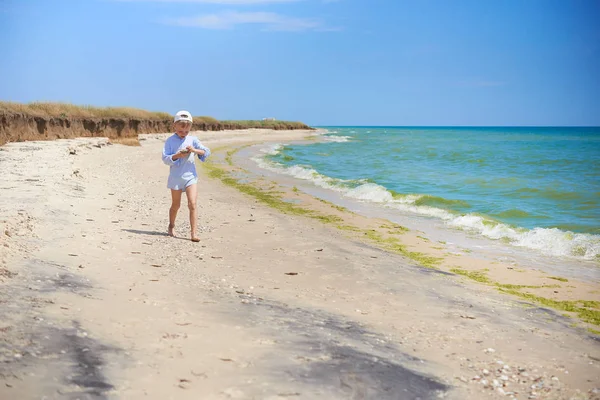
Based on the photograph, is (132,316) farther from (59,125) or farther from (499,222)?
(59,125)

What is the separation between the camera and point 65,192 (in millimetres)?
10273

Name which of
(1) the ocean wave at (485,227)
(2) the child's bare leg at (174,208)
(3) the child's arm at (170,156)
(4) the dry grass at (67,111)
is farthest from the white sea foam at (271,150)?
(3) the child's arm at (170,156)

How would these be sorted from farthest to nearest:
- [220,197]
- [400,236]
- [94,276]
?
1. [220,197]
2. [400,236]
3. [94,276]

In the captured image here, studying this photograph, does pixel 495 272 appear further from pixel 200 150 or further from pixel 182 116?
pixel 182 116

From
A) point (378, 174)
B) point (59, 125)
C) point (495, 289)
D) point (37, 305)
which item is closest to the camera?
point (37, 305)

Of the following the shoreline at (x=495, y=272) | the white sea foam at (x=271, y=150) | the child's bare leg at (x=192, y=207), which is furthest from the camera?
the white sea foam at (x=271, y=150)

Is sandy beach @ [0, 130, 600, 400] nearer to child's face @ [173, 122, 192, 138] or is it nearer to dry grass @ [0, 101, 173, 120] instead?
child's face @ [173, 122, 192, 138]

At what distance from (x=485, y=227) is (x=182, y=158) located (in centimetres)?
709

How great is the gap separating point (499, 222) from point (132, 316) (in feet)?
32.6

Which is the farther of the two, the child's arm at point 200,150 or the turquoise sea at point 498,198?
the turquoise sea at point 498,198

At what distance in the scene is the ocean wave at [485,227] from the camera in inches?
377

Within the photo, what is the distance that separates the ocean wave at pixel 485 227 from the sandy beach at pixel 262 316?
2.18m

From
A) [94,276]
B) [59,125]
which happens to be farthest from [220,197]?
[59,125]

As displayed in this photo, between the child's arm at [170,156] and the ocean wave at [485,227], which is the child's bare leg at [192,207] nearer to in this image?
the child's arm at [170,156]
